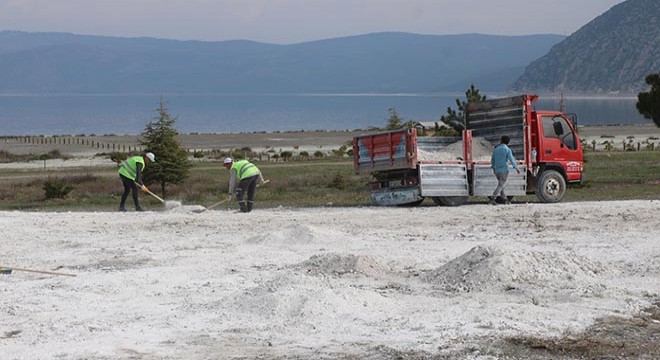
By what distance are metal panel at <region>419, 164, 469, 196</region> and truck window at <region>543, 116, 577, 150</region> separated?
2611 mm

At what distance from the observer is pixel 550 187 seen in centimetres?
2575

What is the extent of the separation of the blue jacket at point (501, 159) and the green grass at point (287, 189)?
3.45m

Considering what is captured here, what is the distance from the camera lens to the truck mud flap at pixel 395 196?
24.6 meters

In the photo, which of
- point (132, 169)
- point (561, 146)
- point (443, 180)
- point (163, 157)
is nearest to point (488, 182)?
point (443, 180)

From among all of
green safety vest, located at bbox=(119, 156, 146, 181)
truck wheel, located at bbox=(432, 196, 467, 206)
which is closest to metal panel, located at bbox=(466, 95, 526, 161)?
truck wheel, located at bbox=(432, 196, 467, 206)

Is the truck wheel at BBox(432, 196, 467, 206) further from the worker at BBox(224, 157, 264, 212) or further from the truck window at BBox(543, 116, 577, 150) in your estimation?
the worker at BBox(224, 157, 264, 212)

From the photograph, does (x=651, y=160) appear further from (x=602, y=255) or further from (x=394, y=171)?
(x=602, y=255)

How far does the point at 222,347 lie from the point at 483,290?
3.90m

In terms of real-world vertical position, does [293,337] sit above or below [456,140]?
below

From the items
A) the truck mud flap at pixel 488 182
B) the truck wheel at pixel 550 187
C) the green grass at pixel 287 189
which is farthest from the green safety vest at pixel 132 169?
the truck wheel at pixel 550 187

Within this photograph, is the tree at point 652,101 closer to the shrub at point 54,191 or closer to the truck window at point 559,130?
the truck window at point 559,130

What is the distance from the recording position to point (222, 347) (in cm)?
1086

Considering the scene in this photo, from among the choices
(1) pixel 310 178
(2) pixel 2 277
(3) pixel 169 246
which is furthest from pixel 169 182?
(2) pixel 2 277

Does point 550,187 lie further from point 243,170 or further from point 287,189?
point 287,189
